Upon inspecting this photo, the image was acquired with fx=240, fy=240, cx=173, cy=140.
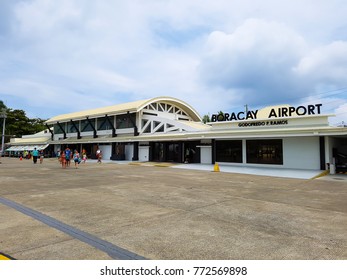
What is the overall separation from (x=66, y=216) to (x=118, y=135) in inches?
1136

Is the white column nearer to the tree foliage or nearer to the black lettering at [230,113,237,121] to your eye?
the black lettering at [230,113,237,121]

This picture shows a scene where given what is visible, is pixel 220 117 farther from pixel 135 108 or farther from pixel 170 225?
pixel 170 225

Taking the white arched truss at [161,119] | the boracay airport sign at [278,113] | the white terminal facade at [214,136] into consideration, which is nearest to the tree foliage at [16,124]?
the white terminal facade at [214,136]

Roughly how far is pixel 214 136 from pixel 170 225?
17.7 meters

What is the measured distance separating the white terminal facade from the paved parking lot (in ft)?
36.6

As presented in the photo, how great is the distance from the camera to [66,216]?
231 inches

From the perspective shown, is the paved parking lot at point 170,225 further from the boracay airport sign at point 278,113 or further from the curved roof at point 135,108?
the curved roof at point 135,108

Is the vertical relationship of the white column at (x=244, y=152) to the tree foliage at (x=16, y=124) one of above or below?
below

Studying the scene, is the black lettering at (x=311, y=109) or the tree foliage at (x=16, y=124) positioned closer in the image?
the black lettering at (x=311, y=109)

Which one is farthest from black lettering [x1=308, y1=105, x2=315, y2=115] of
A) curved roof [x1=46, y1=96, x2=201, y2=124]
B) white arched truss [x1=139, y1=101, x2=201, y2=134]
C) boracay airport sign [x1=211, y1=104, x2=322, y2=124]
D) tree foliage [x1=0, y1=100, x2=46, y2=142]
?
tree foliage [x1=0, y1=100, x2=46, y2=142]

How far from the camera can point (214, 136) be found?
22391 mm

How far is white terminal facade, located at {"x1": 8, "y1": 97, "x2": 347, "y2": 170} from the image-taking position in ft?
61.7

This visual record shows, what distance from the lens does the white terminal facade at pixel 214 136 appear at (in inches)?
740

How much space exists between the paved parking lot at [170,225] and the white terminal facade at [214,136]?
11.2 m
